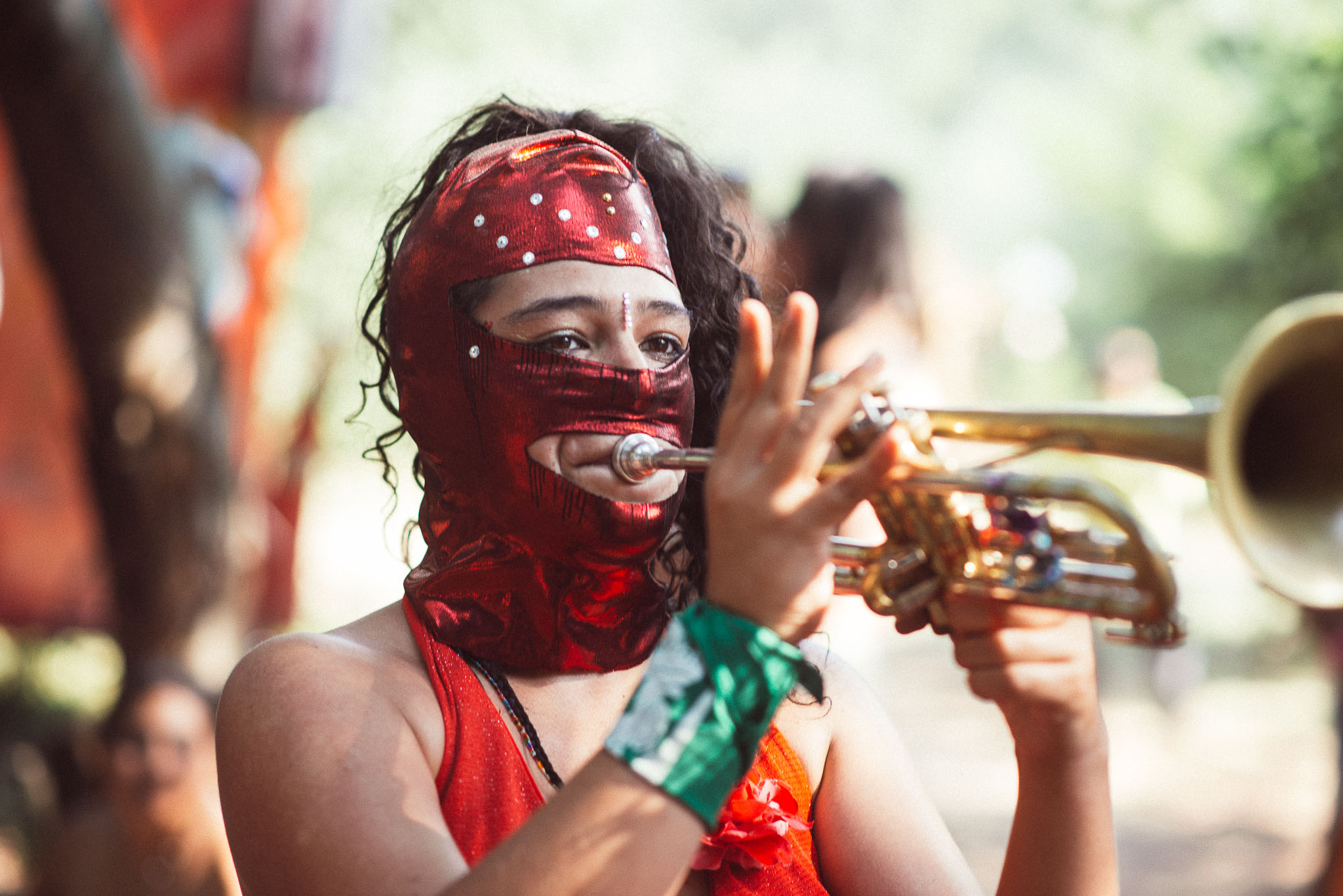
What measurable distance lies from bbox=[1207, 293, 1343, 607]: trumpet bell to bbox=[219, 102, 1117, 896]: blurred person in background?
1.01ft

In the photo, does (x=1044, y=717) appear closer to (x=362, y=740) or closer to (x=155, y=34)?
(x=362, y=740)

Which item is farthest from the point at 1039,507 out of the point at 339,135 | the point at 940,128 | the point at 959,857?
the point at 940,128

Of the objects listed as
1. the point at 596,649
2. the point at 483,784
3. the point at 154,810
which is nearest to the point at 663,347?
the point at 596,649

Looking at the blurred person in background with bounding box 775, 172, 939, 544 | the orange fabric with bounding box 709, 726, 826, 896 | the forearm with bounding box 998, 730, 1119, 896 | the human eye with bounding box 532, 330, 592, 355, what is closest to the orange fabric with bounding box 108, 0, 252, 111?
the blurred person in background with bounding box 775, 172, 939, 544

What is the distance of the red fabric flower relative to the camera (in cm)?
199

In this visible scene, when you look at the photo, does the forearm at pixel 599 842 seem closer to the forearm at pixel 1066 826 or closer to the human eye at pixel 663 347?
the forearm at pixel 1066 826

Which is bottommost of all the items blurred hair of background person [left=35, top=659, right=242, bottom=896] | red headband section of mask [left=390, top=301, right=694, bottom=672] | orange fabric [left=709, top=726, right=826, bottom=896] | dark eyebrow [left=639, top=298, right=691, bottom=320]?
blurred hair of background person [left=35, top=659, right=242, bottom=896]

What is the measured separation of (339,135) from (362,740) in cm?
1372

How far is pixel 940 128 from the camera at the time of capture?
27.8 m

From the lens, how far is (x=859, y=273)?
4.12 meters

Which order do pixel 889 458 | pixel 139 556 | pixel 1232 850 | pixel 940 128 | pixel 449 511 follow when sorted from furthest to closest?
pixel 940 128 < pixel 1232 850 < pixel 139 556 < pixel 449 511 < pixel 889 458

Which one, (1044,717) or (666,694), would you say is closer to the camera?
(666,694)

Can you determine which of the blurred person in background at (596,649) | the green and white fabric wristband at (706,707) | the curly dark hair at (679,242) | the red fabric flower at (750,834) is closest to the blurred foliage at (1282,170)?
the curly dark hair at (679,242)

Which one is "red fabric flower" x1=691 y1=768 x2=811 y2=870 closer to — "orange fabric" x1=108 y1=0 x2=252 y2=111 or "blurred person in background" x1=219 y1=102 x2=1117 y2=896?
"blurred person in background" x1=219 y1=102 x2=1117 y2=896
